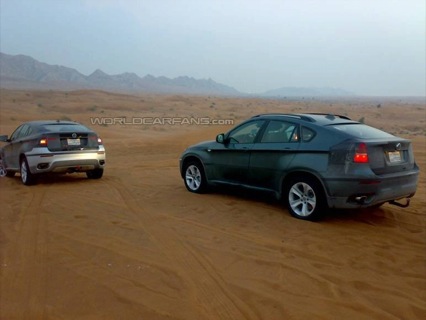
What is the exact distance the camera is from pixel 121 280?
4.63m

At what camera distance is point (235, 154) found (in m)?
8.09

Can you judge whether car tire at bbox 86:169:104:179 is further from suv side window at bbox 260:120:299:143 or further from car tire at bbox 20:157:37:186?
suv side window at bbox 260:120:299:143

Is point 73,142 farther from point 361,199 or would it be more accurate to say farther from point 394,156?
point 394,156

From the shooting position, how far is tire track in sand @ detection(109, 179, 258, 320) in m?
3.99

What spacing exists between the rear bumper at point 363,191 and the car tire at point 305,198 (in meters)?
0.19

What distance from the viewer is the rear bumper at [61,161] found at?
998cm

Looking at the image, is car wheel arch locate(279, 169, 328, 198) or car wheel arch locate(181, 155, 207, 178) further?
car wheel arch locate(181, 155, 207, 178)

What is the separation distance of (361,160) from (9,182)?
8.44 metres

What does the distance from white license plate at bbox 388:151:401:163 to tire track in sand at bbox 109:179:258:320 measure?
3.09m

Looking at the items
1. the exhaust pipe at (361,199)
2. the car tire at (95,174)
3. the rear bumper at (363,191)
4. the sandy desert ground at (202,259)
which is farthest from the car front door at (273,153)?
the car tire at (95,174)

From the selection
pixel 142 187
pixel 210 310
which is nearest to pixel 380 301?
pixel 210 310

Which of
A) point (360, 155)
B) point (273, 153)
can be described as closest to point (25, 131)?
point (273, 153)

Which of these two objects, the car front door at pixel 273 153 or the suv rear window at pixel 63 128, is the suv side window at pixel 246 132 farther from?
the suv rear window at pixel 63 128

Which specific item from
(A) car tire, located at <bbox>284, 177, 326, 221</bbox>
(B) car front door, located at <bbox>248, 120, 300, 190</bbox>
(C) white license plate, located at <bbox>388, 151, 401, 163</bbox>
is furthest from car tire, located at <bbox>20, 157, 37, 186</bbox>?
(C) white license plate, located at <bbox>388, 151, 401, 163</bbox>
